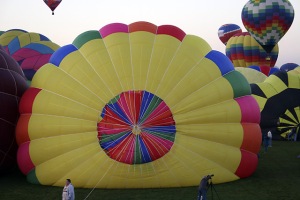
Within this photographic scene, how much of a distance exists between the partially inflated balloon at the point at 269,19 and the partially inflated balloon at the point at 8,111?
22838mm

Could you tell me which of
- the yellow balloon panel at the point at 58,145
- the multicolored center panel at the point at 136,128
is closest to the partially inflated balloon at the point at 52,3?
the yellow balloon panel at the point at 58,145

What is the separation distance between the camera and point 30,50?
20.0 metres

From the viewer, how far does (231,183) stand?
11.8 metres

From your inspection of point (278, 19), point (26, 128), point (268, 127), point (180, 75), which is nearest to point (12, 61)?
point (26, 128)

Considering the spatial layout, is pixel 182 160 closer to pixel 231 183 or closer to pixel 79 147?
pixel 231 183

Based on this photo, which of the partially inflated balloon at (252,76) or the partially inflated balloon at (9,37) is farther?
the partially inflated balloon at (252,76)

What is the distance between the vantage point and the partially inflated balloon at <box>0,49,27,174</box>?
12.1 meters

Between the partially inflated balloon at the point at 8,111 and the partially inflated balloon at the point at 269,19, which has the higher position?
the partially inflated balloon at the point at 269,19

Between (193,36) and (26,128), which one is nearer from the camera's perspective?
(26,128)

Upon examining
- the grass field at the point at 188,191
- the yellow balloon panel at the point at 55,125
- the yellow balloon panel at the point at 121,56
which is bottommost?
the grass field at the point at 188,191

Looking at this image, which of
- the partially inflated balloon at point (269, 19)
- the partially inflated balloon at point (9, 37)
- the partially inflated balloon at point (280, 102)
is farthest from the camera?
the partially inflated balloon at point (269, 19)

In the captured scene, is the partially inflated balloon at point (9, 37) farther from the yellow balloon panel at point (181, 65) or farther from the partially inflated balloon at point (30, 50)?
the yellow balloon panel at point (181, 65)

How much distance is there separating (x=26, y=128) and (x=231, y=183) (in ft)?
15.8

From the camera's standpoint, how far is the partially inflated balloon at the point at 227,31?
49844 mm
